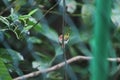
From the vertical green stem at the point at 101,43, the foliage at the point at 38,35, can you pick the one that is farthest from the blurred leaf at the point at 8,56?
the vertical green stem at the point at 101,43

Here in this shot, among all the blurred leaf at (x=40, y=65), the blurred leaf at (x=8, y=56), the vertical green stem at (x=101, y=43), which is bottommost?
the blurred leaf at (x=40, y=65)

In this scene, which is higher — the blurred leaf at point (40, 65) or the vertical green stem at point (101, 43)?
the vertical green stem at point (101, 43)

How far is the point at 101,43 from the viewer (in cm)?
39

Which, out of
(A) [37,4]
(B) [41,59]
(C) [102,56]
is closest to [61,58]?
(B) [41,59]

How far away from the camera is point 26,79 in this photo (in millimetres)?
1130

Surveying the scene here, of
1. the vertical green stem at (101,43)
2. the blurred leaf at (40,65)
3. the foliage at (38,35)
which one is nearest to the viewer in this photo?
the vertical green stem at (101,43)

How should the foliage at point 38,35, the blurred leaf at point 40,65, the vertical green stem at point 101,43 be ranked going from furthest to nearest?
the blurred leaf at point 40,65 < the foliage at point 38,35 < the vertical green stem at point 101,43

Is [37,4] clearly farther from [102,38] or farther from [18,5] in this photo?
[102,38]

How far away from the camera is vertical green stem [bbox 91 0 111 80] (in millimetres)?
390

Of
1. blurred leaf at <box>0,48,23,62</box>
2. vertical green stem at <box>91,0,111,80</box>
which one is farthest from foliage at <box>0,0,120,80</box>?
vertical green stem at <box>91,0,111,80</box>

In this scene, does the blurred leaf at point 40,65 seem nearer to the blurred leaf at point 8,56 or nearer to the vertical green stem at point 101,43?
the blurred leaf at point 8,56

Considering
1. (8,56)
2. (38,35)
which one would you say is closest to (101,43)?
(8,56)

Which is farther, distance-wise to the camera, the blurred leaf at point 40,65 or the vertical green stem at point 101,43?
the blurred leaf at point 40,65

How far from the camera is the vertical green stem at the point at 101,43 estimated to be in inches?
15.3
